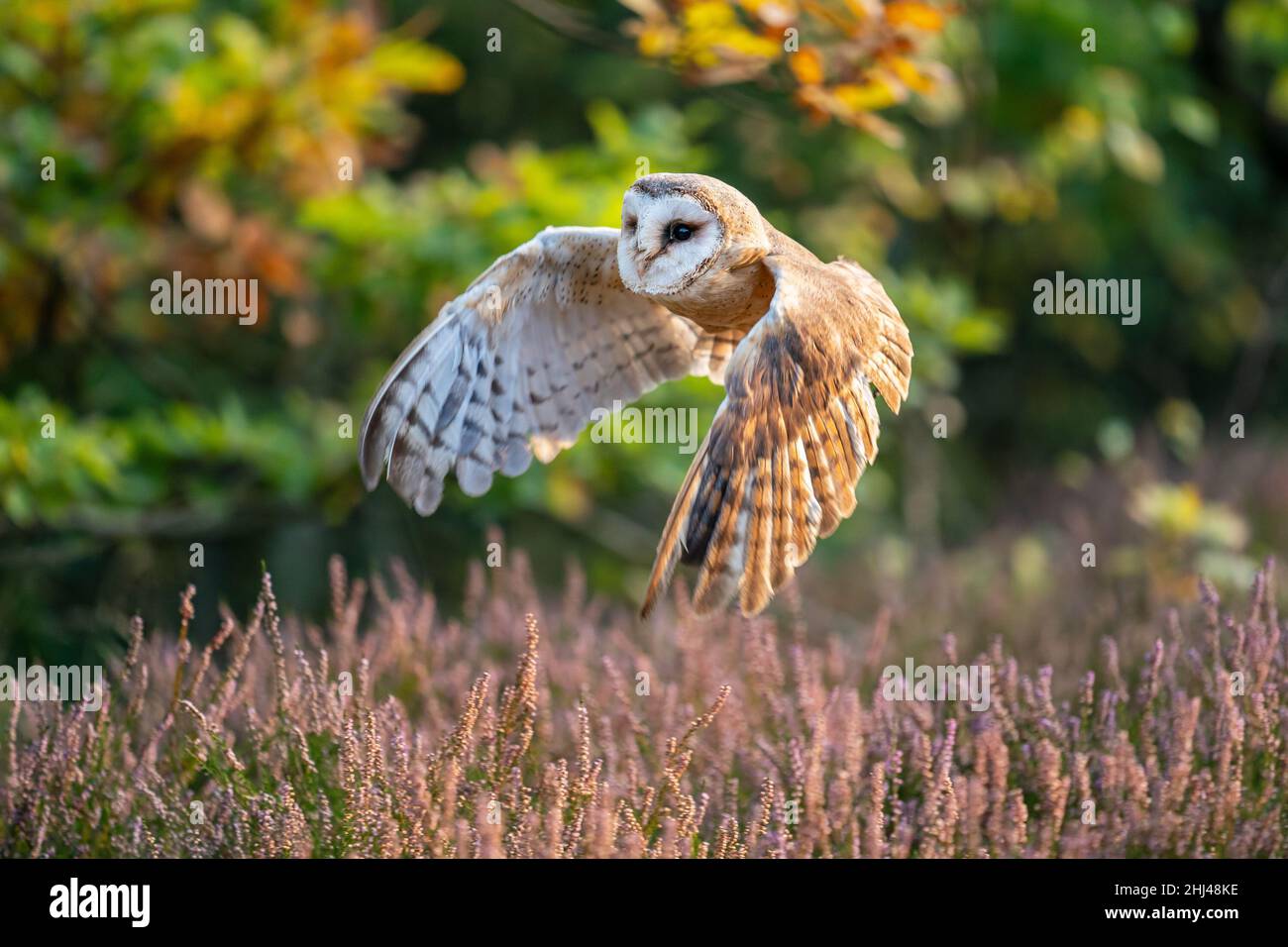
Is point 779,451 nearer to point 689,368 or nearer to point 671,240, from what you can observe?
point 671,240

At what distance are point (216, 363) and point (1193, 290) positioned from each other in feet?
24.5

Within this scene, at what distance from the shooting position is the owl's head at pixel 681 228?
350cm

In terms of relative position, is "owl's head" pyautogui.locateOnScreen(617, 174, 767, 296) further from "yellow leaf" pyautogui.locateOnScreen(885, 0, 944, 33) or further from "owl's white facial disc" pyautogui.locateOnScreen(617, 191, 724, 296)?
"yellow leaf" pyautogui.locateOnScreen(885, 0, 944, 33)

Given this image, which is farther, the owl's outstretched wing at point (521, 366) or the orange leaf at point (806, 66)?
the orange leaf at point (806, 66)

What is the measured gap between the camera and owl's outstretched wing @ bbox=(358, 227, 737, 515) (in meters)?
3.83

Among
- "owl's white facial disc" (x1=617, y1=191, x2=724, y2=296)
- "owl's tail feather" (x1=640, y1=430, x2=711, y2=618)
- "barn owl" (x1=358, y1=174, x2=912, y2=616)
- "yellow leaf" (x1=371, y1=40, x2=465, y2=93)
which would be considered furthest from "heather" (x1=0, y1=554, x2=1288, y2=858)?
"yellow leaf" (x1=371, y1=40, x2=465, y2=93)

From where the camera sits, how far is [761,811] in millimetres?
2975

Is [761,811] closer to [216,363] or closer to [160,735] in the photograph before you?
[160,735]

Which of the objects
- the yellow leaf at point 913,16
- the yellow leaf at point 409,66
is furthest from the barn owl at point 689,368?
the yellow leaf at point 409,66

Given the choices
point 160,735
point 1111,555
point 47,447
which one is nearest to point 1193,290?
point 1111,555

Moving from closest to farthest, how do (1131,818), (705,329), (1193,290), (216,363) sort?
(1131,818), (705,329), (216,363), (1193,290)

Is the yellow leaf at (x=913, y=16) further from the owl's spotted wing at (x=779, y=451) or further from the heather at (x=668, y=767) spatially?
the heather at (x=668, y=767)

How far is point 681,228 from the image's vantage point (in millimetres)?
3539

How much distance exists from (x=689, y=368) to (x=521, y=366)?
56 centimetres
